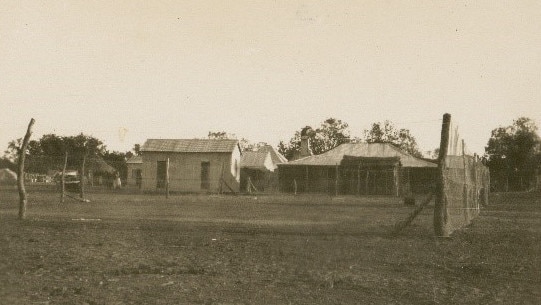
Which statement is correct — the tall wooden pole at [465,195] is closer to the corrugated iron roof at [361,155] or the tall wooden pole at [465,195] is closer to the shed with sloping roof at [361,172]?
the shed with sloping roof at [361,172]

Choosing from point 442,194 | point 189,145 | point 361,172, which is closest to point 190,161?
point 189,145

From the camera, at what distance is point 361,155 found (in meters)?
47.4

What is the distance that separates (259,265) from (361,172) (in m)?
35.9

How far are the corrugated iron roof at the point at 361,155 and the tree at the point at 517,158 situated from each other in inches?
690

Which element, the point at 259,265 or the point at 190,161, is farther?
the point at 190,161

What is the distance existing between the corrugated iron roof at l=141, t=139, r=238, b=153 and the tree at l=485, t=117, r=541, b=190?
100ft

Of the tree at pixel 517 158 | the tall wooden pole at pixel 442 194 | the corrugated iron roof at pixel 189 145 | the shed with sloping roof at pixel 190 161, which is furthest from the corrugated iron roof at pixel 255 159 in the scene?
the tall wooden pole at pixel 442 194

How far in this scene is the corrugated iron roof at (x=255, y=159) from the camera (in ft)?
191

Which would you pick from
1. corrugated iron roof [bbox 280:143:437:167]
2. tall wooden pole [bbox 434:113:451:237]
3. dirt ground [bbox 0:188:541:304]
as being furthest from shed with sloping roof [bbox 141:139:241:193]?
tall wooden pole [bbox 434:113:451:237]

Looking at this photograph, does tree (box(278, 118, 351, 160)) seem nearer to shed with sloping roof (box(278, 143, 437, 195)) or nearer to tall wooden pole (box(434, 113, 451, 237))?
shed with sloping roof (box(278, 143, 437, 195))

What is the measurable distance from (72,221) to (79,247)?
533cm

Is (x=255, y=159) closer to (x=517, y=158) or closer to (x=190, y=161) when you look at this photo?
(x=190, y=161)

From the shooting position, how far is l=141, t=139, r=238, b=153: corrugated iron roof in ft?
143

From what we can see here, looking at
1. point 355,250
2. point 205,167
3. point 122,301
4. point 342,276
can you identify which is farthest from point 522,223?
point 205,167
